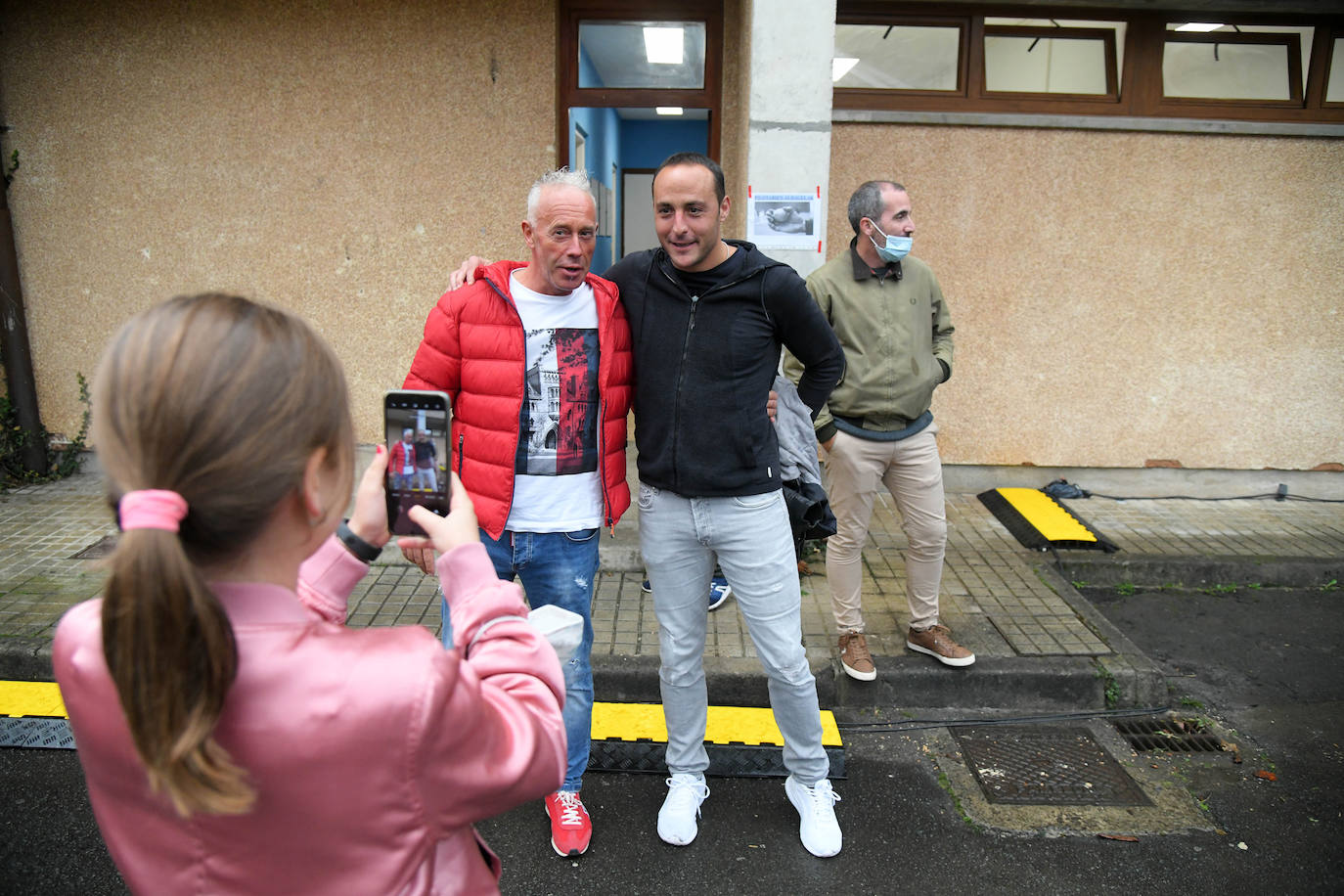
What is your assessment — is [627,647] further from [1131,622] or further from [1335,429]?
[1335,429]

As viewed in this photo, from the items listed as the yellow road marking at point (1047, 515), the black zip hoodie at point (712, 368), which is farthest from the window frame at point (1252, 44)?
the black zip hoodie at point (712, 368)

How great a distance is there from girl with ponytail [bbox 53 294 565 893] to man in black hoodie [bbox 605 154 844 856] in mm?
1690

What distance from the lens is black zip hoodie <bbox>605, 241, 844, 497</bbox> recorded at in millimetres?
2744

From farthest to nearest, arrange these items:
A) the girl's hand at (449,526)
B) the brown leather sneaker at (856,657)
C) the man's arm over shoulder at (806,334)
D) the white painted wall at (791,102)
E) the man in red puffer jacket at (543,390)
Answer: the white painted wall at (791,102) → the brown leather sneaker at (856,657) → the man's arm over shoulder at (806,334) → the man in red puffer jacket at (543,390) → the girl's hand at (449,526)

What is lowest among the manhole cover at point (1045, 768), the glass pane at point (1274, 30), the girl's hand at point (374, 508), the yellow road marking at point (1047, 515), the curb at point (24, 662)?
the manhole cover at point (1045, 768)

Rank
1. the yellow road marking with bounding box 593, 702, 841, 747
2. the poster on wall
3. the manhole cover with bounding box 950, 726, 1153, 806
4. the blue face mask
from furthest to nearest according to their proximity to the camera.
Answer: the poster on wall, the blue face mask, the yellow road marking with bounding box 593, 702, 841, 747, the manhole cover with bounding box 950, 726, 1153, 806

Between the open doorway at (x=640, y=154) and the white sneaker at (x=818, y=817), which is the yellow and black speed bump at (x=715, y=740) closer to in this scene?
the white sneaker at (x=818, y=817)

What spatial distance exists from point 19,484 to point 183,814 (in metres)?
6.64

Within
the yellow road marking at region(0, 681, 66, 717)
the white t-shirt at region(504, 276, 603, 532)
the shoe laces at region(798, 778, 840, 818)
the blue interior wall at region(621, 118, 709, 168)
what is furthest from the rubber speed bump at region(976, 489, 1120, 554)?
the blue interior wall at region(621, 118, 709, 168)

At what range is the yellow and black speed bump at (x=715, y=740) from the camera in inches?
134

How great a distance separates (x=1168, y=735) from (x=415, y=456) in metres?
3.54

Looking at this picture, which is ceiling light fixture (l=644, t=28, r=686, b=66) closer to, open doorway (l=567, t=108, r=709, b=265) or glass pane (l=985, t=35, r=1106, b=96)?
glass pane (l=985, t=35, r=1106, b=96)

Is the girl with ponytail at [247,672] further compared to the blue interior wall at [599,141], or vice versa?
the blue interior wall at [599,141]

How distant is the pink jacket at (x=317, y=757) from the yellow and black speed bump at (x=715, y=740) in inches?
94.2
